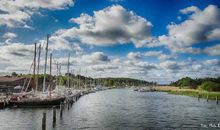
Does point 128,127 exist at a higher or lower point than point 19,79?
lower

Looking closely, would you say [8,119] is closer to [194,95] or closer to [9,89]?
[9,89]

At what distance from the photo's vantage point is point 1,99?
81.5 meters

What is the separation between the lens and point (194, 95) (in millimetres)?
163875

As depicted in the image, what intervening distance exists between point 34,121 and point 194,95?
116927 millimetres

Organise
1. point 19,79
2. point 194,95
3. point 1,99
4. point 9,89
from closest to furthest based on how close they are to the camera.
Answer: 1. point 1,99
2. point 9,89
3. point 19,79
4. point 194,95

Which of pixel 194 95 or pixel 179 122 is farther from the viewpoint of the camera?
pixel 194 95

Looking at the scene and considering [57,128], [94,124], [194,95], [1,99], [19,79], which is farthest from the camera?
[194,95]

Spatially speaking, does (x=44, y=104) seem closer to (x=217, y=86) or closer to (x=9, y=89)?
(x=9, y=89)

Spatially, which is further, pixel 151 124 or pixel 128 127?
pixel 151 124

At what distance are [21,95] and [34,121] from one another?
2781 centimetres

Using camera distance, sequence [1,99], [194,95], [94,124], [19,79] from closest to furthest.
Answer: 1. [94,124]
2. [1,99]
3. [19,79]
4. [194,95]

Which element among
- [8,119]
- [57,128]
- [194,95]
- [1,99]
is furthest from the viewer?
[194,95]

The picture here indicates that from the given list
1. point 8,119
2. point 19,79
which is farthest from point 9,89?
point 8,119

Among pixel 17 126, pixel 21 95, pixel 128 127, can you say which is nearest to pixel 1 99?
pixel 21 95
